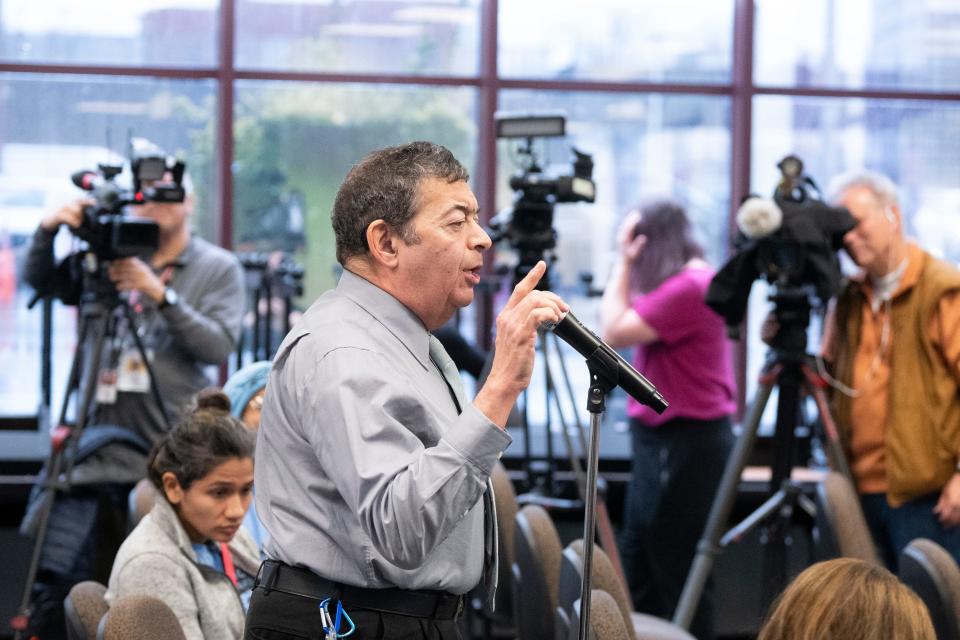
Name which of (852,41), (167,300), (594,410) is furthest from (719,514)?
(852,41)

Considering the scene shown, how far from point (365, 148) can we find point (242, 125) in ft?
1.85

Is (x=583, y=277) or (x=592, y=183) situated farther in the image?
(x=583, y=277)

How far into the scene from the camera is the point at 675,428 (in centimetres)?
376

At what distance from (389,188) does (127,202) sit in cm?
200

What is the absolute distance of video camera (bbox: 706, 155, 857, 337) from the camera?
3320mm

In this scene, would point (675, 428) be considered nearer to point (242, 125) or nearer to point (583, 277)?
point (583, 277)

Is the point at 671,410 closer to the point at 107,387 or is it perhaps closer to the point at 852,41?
the point at 107,387

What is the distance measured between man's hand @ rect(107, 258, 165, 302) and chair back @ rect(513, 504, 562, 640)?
1370 mm

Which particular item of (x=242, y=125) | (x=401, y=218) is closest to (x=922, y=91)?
(x=242, y=125)

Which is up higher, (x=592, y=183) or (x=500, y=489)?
(x=592, y=183)

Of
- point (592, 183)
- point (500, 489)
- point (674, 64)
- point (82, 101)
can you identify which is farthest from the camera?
point (674, 64)

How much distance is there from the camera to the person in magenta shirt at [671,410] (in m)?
3.75

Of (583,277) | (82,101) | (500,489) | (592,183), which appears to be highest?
(82,101)

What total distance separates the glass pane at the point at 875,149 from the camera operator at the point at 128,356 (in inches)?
114
